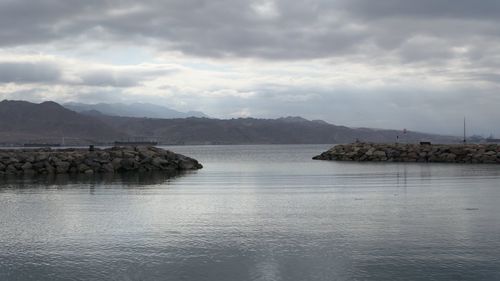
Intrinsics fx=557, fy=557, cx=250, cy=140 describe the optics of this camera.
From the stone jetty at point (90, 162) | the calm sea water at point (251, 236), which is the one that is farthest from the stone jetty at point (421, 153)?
the calm sea water at point (251, 236)

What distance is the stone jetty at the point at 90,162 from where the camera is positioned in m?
45.0

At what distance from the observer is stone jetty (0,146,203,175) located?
4497 centimetres

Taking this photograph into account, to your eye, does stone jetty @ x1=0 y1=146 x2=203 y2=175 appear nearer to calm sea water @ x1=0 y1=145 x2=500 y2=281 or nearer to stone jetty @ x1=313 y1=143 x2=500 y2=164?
calm sea water @ x1=0 y1=145 x2=500 y2=281

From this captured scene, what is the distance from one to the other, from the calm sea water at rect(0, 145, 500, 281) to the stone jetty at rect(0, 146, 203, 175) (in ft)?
61.5

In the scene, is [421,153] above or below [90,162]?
above

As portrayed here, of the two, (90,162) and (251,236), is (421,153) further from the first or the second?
(251,236)

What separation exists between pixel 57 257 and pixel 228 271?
163 inches

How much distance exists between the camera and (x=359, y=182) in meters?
34.3

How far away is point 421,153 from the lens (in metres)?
70.3

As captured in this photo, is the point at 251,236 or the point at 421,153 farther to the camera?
the point at 421,153

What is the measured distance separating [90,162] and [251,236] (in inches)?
1350

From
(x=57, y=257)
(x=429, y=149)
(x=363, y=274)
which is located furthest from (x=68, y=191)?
(x=429, y=149)

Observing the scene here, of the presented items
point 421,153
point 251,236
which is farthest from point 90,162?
point 421,153

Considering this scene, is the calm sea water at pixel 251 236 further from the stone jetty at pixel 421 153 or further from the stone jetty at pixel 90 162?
the stone jetty at pixel 421 153
